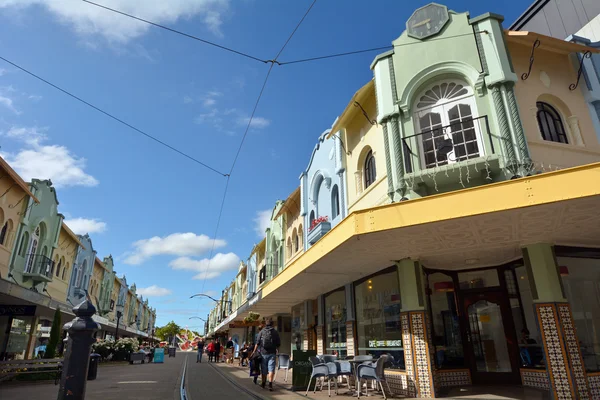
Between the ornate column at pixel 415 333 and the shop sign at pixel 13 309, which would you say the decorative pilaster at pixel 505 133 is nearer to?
the ornate column at pixel 415 333

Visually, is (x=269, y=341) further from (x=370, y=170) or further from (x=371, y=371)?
(x=370, y=170)

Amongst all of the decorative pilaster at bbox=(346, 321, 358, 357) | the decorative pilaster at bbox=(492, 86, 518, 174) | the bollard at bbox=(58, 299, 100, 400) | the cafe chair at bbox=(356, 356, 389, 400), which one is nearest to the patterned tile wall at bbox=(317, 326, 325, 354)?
the decorative pilaster at bbox=(346, 321, 358, 357)

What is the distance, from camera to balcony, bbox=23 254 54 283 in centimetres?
1880

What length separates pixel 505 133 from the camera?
8.71 meters

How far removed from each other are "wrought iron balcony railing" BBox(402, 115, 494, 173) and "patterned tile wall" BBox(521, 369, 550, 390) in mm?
5048

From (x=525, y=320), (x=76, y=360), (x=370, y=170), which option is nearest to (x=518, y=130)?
(x=370, y=170)

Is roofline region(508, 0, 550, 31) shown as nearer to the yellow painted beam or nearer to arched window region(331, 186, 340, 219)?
arched window region(331, 186, 340, 219)

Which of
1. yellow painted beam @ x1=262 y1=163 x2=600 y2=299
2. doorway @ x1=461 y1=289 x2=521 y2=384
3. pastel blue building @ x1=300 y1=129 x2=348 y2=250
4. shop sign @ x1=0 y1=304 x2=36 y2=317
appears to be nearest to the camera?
yellow painted beam @ x1=262 y1=163 x2=600 y2=299

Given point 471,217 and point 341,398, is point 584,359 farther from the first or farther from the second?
point 341,398

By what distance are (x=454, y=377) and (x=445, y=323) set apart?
1320mm

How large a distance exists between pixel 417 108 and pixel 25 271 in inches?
772

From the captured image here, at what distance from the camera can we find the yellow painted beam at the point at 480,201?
5812 mm

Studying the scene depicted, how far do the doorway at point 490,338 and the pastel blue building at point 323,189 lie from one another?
4895 mm

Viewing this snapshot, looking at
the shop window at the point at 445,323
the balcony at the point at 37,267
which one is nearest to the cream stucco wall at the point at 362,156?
the shop window at the point at 445,323
